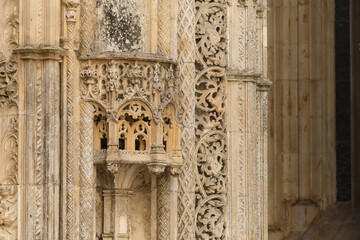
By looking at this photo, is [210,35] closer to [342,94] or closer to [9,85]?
[9,85]

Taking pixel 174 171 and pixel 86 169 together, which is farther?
pixel 174 171

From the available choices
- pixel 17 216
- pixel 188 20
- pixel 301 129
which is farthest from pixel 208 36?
pixel 301 129

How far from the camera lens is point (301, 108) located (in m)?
31.0

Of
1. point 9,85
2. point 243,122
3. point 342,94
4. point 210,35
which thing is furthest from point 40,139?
point 342,94

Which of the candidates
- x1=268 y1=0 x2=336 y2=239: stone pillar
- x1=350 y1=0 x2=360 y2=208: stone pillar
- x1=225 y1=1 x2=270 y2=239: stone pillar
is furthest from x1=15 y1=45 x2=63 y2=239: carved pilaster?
x1=350 y1=0 x2=360 y2=208: stone pillar

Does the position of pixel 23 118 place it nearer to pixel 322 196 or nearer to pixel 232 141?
pixel 232 141

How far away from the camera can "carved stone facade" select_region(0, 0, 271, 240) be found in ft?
69.8

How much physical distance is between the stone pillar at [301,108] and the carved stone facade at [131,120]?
6908 mm

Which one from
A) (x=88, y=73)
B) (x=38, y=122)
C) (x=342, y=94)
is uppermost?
(x=342, y=94)

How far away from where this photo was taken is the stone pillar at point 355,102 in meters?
30.6

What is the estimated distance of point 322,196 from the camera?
3077 cm

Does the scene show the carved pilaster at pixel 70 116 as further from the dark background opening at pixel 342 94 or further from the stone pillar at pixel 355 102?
the dark background opening at pixel 342 94

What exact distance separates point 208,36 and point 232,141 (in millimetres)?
1390

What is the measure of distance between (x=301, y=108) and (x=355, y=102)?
0.93 metres
